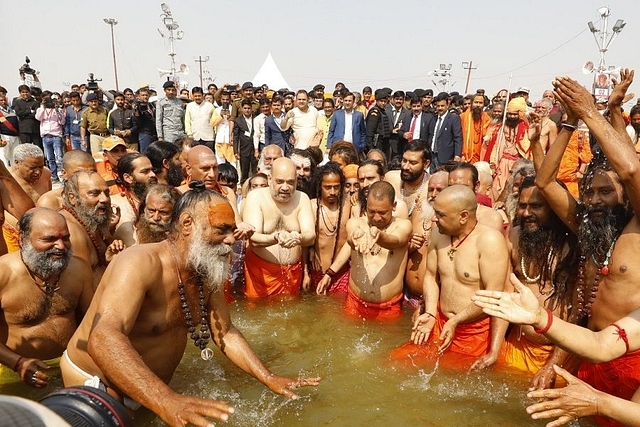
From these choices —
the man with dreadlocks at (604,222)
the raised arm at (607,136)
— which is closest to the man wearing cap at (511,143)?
the man with dreadlocks at (604,222)

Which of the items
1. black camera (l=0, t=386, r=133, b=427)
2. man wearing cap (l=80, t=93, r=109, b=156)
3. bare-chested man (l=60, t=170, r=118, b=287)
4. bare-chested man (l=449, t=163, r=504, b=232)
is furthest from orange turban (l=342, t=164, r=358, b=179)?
man wearing cap (l=80, t=93, r=109, b=156)

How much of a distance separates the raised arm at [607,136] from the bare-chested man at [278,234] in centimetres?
290

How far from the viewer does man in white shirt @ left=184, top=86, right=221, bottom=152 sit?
457 inches

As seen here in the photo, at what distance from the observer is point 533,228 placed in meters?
4.01

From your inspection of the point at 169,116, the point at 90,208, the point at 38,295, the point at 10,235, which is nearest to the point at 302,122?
the point at 169,116

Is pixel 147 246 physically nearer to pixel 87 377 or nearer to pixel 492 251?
pixel 87 377

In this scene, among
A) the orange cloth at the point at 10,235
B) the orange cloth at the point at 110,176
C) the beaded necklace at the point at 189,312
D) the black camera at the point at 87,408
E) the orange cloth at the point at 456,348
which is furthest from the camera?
the orange cloth at the point at 110,176

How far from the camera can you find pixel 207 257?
2975 millimetres

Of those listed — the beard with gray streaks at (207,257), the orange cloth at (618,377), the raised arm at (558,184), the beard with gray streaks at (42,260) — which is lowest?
the orange cloth at (618,377)

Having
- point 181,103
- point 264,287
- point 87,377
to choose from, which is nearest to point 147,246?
point 87,377

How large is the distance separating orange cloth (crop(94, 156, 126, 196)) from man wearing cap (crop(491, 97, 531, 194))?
620 cm

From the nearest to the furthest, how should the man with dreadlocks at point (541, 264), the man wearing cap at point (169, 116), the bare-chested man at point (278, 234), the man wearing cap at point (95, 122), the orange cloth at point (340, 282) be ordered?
the man with dreadlocks at point (541, 264) → the bare-chested man at point (278, 234) → the orange cloth at point (340, 282) → the man wearing cap at point (169, 116) → the man wearing cap at point (95, 122)

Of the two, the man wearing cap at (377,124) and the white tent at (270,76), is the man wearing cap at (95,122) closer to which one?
the man wearing cap at (377,124)

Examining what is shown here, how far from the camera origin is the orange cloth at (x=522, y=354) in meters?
3.98
